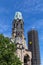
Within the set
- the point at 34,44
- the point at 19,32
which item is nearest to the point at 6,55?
the point at 19,32

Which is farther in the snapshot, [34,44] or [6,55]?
[34,44]

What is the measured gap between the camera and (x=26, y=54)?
3019 inches

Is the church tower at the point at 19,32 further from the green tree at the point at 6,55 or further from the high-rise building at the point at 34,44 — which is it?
the high-rise building at the point at 34,44

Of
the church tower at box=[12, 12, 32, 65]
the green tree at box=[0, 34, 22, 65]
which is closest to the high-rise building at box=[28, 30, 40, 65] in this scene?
the church tower at box=[12, 12, 32, 65]

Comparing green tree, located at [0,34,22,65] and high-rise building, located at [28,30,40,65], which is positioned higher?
high-rise building, located at [28,30,40,65]

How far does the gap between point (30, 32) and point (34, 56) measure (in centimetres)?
2295

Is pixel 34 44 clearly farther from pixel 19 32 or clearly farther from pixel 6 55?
pixel 6 55

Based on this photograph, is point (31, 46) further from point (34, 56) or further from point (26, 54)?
point (26, 54)

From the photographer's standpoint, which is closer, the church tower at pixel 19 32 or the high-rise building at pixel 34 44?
the church tower at pixel 19 32

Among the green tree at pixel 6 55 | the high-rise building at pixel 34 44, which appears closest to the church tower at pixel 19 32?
the green tree at pixel 6 55

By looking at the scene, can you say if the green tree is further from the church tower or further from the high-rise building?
the high-rise building

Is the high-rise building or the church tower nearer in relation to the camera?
the church tower

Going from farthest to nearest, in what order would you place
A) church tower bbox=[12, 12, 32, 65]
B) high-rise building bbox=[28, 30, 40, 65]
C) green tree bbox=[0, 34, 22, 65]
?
high-rise building bbox=[28, 30, 40, 65], church tower bbox=[12, 12, 32, 65], green tree bbox=[0, 34, 22, 65]

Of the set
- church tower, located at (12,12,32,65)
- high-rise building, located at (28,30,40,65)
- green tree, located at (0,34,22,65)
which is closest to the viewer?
green tree, located at (0,34,22,65)
